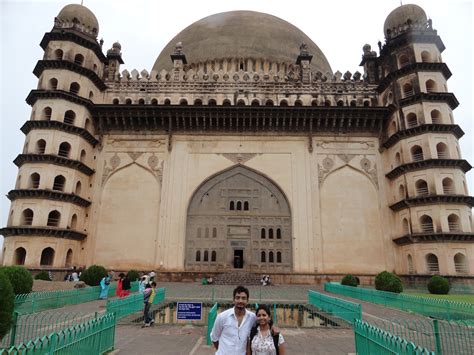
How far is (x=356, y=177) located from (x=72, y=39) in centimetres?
2041

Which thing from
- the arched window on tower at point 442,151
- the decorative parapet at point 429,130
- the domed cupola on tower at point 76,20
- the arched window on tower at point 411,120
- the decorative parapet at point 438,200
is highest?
the domed cupola on tower at point 76,20

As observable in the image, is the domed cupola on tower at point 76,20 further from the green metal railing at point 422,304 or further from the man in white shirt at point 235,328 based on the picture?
the man in white shirt at point 235,328

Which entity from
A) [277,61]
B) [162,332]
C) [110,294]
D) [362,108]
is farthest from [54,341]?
[277,61]

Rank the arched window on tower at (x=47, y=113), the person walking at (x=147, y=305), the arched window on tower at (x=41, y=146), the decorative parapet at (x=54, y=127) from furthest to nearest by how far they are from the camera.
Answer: the arched window on tower at (x=47, y=113), the arched window on tower at (x=41, y=146), the decorative parapet at (x=54, y=127), the person walking at (x=147, y=305)

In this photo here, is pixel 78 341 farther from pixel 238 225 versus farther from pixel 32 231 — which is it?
pixel 238 225

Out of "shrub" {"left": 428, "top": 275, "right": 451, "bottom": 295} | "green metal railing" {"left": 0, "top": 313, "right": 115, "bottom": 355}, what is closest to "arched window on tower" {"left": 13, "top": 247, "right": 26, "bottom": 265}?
"green metal railing" {"left": 0, "top": 313, "right": 115, "bottom": 355}

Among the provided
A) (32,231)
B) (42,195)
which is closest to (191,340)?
(32,231)

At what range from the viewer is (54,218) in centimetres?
2022

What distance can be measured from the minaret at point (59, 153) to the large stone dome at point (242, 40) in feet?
28.0

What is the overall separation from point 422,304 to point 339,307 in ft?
8.81

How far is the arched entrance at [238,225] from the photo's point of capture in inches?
843

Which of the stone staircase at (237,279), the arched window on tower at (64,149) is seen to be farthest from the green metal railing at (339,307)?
the arched window on tower at (64,149)

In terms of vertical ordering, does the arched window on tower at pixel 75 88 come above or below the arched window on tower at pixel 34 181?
above

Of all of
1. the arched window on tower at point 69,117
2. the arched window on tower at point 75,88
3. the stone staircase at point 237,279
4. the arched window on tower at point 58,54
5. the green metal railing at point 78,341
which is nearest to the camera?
the green metal railing at point 78,341
